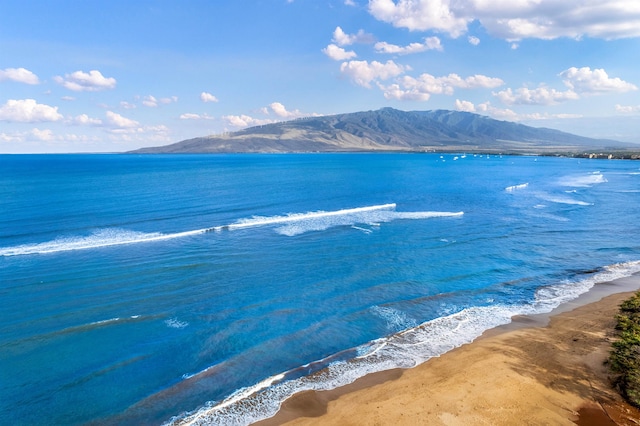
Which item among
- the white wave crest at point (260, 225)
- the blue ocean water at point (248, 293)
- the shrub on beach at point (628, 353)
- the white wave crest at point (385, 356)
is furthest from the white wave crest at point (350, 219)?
the shrub on beach at point (628, 353)

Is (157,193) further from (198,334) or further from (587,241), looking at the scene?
(587,241)

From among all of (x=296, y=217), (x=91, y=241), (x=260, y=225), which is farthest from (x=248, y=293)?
(x=296, y=217)

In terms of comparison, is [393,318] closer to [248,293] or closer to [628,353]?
[248,293]

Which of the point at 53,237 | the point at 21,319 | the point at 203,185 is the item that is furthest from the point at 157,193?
the point at 21,319

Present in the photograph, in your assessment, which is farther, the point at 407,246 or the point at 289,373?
the point at 407,246

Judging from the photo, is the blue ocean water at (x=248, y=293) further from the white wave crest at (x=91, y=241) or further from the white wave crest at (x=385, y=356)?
the white wave crest at (x=91, y=241)

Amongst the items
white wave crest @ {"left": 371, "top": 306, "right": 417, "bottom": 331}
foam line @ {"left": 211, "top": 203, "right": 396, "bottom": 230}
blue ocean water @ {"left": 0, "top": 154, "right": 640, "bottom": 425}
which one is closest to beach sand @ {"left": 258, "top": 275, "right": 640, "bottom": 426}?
blue ocean water @ {"left": 0, "top": 154, "right": 640, "bottom": 425}
